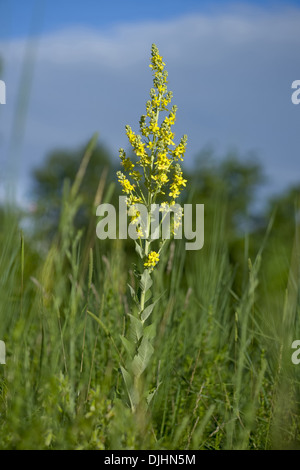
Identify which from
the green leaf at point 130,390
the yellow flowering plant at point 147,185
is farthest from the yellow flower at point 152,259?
the green leaf at point 130,390

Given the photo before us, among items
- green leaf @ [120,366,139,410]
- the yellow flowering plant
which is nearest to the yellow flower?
the yellow flowering plant

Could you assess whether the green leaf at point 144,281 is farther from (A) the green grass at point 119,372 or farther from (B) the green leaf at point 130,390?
(B) the green leaf at point 130,390

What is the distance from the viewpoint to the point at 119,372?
2799mm

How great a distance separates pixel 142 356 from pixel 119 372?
501 mm

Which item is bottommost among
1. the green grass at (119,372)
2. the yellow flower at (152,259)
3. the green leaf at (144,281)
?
the green grass at (119,372)

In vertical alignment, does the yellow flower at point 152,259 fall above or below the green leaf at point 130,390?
above

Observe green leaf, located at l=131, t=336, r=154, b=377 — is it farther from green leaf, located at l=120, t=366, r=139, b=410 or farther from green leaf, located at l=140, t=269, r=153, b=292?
green leaf, located at l=140, t=269, r=153, b=292

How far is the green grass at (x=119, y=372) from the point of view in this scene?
2.15m

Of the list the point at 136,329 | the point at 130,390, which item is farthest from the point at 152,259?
the point at 130,390

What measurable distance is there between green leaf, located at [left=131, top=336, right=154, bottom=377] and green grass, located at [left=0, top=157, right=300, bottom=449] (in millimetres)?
127

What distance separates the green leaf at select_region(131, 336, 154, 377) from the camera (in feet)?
7.66

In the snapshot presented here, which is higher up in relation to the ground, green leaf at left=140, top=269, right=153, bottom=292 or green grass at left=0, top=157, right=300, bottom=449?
green leaf at left=140, top=269, right=153, bottom=292

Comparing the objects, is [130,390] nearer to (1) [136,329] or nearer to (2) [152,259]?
(1) [136,329]
